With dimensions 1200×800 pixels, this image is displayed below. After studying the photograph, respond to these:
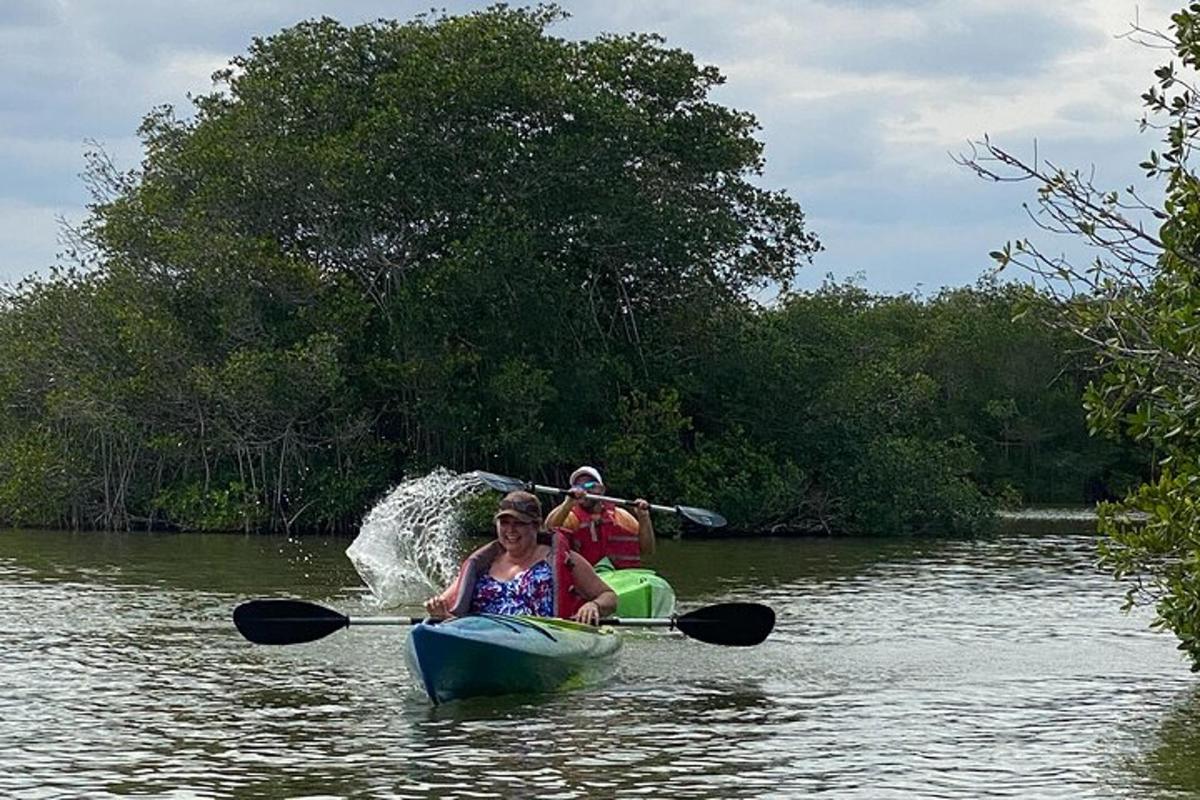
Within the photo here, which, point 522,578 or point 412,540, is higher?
point 412,540

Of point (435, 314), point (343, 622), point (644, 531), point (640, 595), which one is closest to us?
point (343, 622)

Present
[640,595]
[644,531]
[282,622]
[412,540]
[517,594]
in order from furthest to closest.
Answer: [412,540] < [644,531] < [640,595] < [282,622] < [517,594]

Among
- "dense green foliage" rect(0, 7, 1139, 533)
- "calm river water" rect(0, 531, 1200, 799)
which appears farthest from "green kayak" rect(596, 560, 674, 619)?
"dense green foliage" rect(0, 7, 1139, 533)

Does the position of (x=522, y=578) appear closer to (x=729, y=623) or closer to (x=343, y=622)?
(x=343, y=622)

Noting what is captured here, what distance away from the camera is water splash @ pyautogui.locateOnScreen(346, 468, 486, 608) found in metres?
20.8

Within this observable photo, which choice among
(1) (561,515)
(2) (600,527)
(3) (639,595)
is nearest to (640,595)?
(3) (639,595)

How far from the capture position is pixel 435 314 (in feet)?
105

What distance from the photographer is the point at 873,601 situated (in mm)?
19703

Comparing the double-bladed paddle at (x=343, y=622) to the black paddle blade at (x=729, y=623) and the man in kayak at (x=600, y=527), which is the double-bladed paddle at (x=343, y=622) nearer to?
the black paddle blade at (x=729, y=623)

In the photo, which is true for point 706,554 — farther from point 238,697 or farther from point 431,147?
point 238,697

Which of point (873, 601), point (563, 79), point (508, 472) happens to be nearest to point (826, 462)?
point (508, 472)

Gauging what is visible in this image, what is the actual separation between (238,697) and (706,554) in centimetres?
1596

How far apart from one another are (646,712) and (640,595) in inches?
134

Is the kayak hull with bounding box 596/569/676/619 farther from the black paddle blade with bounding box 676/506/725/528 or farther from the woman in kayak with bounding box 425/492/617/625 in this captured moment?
the woman in kayak with bounding box 425/492/617/625
